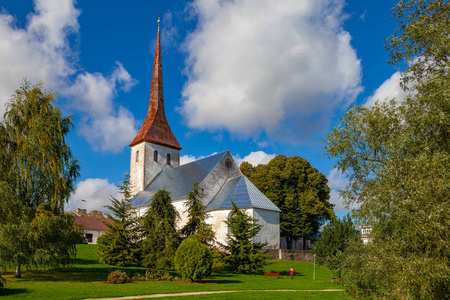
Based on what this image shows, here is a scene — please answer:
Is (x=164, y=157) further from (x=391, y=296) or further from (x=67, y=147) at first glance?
(x=391, y=296)

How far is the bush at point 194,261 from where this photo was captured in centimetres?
1892

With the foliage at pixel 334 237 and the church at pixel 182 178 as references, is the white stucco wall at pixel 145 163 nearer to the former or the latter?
the church at pixel 182 178

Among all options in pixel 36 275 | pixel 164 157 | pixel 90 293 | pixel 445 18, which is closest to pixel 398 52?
pixel 445 18

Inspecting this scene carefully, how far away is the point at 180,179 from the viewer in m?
40.4

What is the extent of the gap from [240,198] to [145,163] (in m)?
16.7

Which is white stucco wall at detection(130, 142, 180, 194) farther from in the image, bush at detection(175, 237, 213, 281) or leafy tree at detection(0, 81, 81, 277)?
bush at detection(175, 237, 213, 281)

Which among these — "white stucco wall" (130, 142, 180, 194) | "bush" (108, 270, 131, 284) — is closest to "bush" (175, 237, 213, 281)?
"bush" (108, 270, 131, 284)

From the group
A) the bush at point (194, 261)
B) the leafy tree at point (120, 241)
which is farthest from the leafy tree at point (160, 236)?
the bush at point (194, 261)

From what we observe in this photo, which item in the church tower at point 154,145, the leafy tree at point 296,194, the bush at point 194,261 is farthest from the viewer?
the church tower at point 154,145

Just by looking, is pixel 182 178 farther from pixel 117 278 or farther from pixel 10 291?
pixel 10 291

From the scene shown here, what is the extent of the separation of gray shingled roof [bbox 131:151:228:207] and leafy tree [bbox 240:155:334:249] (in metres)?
7.84

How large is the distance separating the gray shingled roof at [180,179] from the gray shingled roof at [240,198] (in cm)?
273

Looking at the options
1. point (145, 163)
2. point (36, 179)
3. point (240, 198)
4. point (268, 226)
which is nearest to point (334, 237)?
point (268, 226)

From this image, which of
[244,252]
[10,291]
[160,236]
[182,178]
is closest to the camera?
[10,291]
